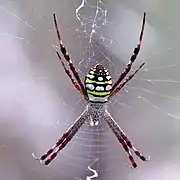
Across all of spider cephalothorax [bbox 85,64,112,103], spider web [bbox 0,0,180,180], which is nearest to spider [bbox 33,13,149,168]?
spider cephalothorax [bbox 85,64,112,103]

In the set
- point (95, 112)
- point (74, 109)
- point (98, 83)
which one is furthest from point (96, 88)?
point (74, 109)

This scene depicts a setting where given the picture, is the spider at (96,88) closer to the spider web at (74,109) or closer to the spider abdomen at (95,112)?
the spider abdomen at (95,112)

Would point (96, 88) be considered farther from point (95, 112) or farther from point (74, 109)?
point (74, 109)

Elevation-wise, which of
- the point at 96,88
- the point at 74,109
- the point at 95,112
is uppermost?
the point at 96,88

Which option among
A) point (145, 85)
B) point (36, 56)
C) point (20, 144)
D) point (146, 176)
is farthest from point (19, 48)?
point (146, 176)

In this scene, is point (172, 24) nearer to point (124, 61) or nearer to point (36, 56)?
point (124, 61)

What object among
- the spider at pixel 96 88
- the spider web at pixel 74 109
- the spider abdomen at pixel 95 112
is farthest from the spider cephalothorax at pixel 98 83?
the spider web at pixel 74 109

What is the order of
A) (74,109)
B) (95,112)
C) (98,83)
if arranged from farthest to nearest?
(74,109) < (95,112) < (98,83)
